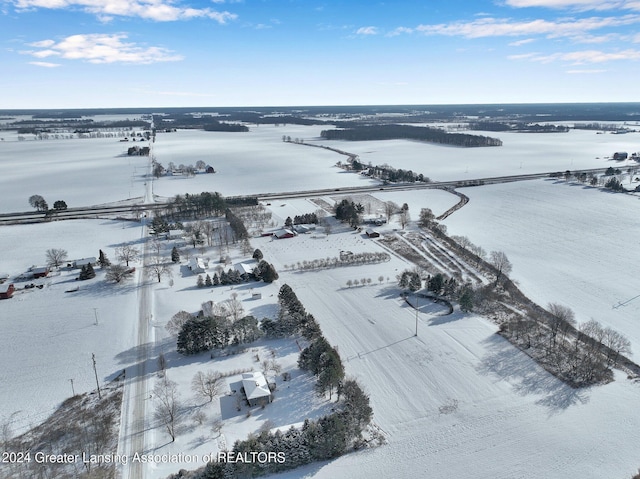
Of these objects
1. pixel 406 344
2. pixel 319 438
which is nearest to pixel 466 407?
pixel 406 344

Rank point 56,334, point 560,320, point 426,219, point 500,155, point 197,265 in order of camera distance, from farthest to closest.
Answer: point 500,155 → point 426,219 → point 197,265 → point 56,334 → point 560,320

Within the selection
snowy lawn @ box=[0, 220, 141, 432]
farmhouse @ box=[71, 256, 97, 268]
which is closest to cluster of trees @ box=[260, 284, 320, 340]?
snowy lawn @ box=[0, 220, 141, 432]

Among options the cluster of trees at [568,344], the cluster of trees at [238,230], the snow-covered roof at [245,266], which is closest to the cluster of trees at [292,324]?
the snow-covered roof at [245,266]

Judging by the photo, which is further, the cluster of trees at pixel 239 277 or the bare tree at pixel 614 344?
the cluster of trees at pixel 239 277

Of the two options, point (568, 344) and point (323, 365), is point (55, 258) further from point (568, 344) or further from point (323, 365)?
point (568, 344)

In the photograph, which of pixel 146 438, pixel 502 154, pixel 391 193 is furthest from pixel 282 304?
pixel 502 154

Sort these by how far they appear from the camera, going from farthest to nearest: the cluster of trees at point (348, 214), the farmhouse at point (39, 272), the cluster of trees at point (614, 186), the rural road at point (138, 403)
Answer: the cluster of trees at point (614, 186)
the cluster of trees at point (348, 214)
the farmhouse at point (39, 272)
the rural road at point (138, 403)

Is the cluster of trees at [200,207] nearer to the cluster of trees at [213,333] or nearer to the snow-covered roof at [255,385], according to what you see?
the cluster of trees at [213,333]
